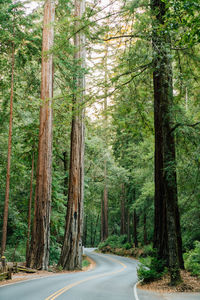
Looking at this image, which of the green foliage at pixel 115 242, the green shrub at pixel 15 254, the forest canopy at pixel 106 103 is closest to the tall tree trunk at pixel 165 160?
the forest canopy at pixel 106 103

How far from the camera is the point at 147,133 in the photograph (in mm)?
14523

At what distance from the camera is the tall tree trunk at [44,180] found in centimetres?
1476

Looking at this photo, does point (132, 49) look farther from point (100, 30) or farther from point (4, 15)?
point (4, 15)

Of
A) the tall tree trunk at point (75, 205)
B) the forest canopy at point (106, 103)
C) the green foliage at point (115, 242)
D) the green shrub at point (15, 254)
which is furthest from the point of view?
the green foliage at point (115, 242)

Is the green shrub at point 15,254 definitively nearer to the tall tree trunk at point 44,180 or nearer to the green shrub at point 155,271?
the tall tree trunk at point 44,180

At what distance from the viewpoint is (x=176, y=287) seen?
9.52 metres

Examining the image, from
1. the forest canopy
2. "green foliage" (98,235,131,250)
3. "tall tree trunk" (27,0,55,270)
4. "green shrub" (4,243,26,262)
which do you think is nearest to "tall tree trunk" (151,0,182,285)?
the forest canopy

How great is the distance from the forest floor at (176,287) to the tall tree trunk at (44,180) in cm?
580

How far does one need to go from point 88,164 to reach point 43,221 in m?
14.9

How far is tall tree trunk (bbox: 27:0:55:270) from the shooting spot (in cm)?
1476

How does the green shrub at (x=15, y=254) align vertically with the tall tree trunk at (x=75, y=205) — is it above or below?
below

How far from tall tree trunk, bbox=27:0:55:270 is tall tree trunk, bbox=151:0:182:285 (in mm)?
5745

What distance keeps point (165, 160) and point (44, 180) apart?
7.28 metres

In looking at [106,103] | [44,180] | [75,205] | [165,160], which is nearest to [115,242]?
[75,205]
